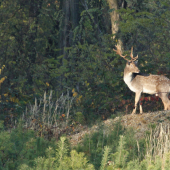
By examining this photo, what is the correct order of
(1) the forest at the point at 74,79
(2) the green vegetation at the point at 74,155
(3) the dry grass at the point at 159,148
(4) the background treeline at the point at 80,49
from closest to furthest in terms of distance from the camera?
(2) the green vegetation at the point at 74,155, (1) the forest at the point at 74,79, (3) the dry grass at the point at 159,148, (4) the background treeline at the point at 80,49

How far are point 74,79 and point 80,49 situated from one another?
8.02 ft

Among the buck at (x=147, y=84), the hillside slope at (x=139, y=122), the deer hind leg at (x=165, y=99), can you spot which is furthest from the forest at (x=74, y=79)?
the deer hind leg at (x=165, y=99)

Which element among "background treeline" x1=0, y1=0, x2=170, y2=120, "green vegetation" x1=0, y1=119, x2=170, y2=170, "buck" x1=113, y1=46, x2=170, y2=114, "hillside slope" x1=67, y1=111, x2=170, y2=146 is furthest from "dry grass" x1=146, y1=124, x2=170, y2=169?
"background treeline" x1=0, y1=0, x2=170, y2=120

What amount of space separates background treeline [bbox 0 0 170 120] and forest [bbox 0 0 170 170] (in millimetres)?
36

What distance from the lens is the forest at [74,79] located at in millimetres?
5395

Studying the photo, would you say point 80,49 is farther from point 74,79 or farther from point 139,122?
point 139,122

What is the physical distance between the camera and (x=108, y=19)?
17688 millimetres

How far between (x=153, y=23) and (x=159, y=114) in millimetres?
5591

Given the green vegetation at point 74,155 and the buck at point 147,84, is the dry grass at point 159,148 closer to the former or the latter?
the green vegetation at point 74,155

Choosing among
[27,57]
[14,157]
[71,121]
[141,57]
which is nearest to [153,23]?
[141,57]

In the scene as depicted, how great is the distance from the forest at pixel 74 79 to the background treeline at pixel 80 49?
36mm

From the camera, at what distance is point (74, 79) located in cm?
1548

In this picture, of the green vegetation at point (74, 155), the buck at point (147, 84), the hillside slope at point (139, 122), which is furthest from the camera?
A: the buck at point (147, 84)

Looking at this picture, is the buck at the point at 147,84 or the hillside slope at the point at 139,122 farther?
the buck at the point at 147,84
